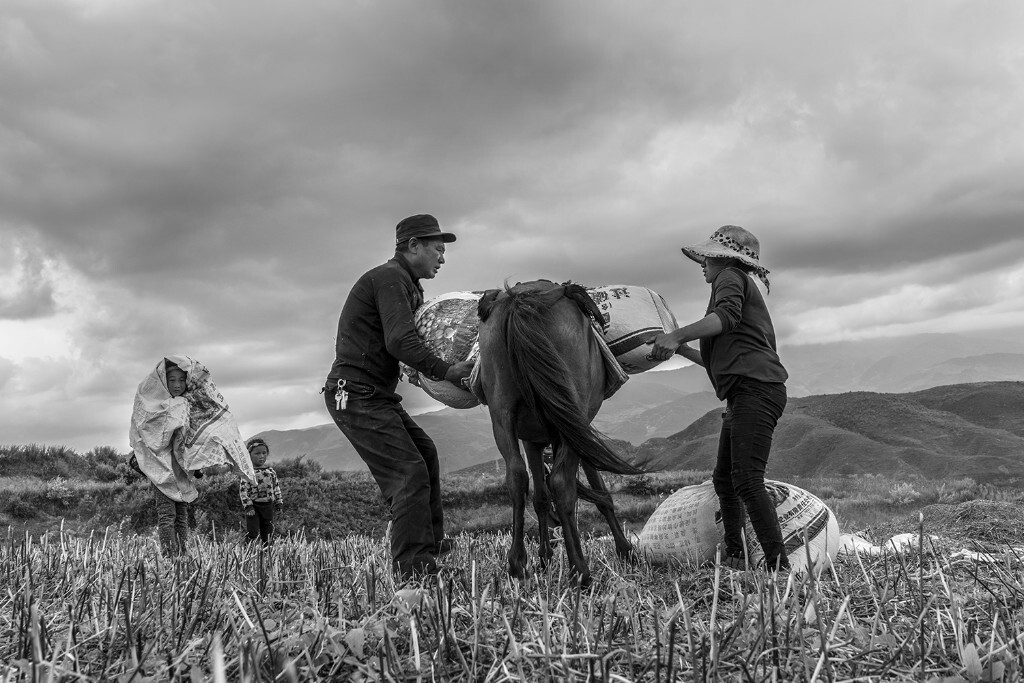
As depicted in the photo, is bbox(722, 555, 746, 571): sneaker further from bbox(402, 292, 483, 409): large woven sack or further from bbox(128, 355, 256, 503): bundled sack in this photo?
bbox(128, 355, 256, 503): bundled sack

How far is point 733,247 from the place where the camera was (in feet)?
18.8

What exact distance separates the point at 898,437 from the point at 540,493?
31.1 meters

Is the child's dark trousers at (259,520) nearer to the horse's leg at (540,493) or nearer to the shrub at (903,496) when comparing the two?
the horse's leg at (540,493)

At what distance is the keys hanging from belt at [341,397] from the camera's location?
566cm

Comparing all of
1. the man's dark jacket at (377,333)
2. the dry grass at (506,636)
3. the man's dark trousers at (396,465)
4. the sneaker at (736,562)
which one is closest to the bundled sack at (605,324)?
the man's dark jacket at (377,333)

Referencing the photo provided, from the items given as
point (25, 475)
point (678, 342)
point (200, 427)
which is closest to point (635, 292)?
point (678, 342)

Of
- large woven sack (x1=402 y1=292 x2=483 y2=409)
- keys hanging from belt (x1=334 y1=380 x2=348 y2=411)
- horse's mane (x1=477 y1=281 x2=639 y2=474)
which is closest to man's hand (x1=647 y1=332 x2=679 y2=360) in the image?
horse's mane (x1=477 y1=281 x2=639 y2=474)

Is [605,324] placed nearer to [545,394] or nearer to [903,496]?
[545,394]

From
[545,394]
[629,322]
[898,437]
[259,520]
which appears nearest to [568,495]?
[545,394]

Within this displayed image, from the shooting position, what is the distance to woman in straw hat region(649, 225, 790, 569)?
5.26 meters

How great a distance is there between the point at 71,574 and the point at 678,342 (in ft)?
14.0

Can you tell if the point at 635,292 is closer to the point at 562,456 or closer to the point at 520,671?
the point at 562,456

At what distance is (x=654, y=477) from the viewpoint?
18500 millimetres

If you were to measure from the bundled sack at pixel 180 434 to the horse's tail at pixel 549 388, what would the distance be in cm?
564
